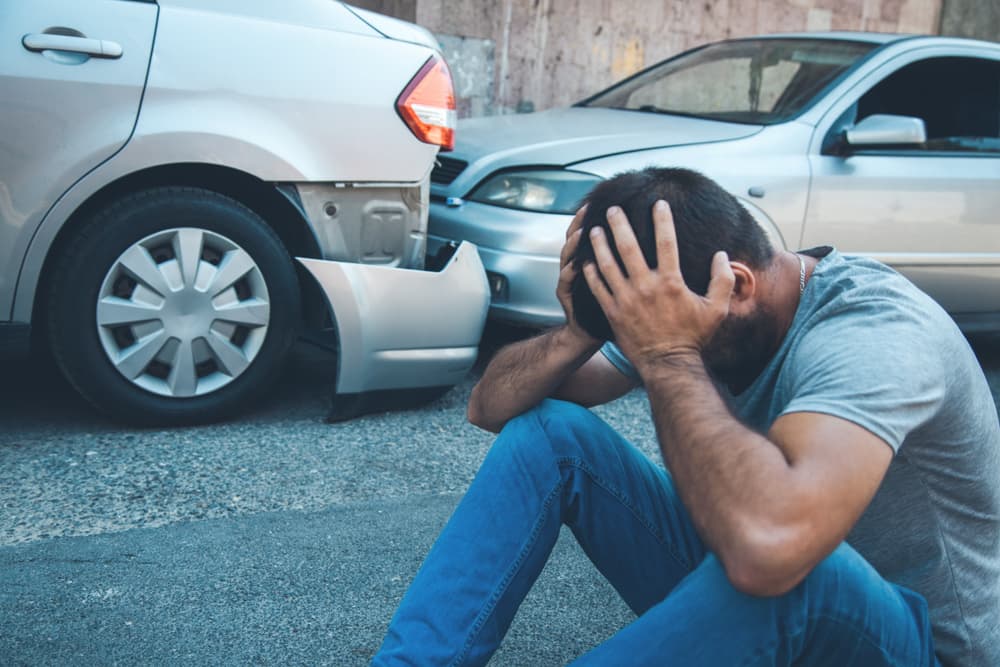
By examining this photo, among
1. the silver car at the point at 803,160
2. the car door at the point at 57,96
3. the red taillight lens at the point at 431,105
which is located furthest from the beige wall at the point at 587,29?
the car door at the point at 57,96

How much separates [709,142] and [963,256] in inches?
54.2

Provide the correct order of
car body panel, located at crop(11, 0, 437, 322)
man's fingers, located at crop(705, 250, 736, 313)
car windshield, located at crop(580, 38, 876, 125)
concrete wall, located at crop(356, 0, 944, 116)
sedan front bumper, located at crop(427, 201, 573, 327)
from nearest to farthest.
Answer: man's fingers, located at crop(705, 250, 736, 313), car body panel, located at crop(11, 0, 437, 322), sedan front bumper, located at crop(427, 201, 573, 327), car windshield, located at crop(580, 38, 876, 125), concrete wall, located at crop(356, 0, 944, 116)

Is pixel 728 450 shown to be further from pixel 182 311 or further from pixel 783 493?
pixel 182 311

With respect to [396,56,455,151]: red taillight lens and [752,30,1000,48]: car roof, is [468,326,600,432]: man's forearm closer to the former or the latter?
[396,56,455,151]: red taillight lens

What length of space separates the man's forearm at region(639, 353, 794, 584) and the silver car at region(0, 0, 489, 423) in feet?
6.66

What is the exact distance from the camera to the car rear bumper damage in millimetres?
3658

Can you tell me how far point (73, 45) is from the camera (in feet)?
10.8

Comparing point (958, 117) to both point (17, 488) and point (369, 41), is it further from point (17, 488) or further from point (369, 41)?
point (17, 488)

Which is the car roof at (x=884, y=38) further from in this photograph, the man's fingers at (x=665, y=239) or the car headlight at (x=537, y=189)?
the man's fingers at (x=665, y=239)

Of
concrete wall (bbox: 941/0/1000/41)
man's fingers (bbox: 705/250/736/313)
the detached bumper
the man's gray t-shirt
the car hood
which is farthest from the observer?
concrete wall (bbox: 941/0/1000/41)

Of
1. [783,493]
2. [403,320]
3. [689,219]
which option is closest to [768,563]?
Answer: [783,493]

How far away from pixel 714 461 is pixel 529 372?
693 mm

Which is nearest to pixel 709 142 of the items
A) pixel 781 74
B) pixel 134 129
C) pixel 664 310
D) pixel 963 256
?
pixel 781 74

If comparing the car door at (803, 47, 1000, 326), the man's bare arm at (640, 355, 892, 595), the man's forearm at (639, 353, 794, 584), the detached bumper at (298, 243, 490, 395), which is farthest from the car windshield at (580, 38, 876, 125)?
the man's bare arm at (640, 355, 892, 595)
